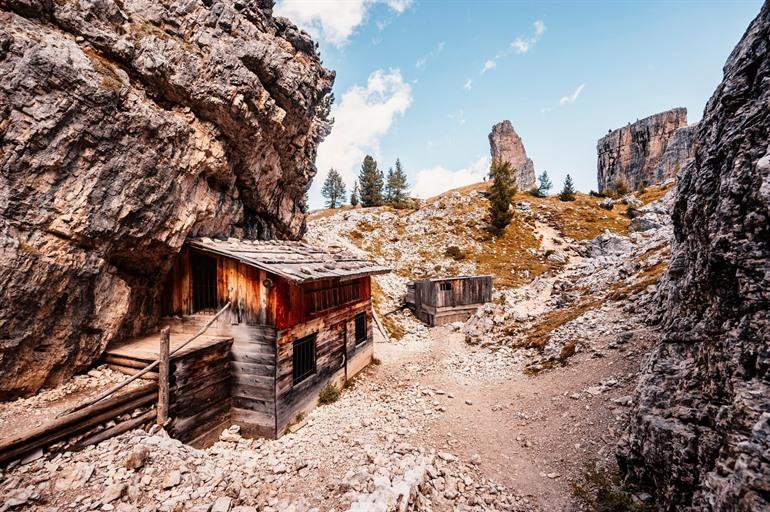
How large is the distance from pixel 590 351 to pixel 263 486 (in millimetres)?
14599

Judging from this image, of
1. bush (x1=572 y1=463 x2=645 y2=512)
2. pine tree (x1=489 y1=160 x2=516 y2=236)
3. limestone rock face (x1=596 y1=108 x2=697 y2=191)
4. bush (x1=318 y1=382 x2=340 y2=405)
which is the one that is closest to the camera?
bush (x1=572 y1=463 x2=645 y2=512)

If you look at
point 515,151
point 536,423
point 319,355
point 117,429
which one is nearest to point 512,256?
point 536,423

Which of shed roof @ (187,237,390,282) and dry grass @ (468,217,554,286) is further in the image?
dry grass @ (468,217,554,286)

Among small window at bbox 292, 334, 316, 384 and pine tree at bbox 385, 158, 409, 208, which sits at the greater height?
pine tree at bbox 385, 158, 409, 208

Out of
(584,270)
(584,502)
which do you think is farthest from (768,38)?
(584,270)

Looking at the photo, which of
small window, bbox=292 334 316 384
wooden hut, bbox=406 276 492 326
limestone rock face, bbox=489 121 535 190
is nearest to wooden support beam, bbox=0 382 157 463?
small window, bbox=292 334 316 384

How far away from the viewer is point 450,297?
2653cm

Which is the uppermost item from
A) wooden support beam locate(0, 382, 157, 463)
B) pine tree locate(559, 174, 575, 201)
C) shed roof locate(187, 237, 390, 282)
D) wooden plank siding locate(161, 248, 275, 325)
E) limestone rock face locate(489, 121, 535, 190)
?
limestone rock face locate(489, 121, 535, 190)

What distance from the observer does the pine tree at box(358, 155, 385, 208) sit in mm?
61250

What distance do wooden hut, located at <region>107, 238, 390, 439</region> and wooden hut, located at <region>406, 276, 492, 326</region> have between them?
46.7ft

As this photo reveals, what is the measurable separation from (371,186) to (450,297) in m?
40.1

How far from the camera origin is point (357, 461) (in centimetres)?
881

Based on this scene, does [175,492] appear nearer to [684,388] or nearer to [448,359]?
[684,388]

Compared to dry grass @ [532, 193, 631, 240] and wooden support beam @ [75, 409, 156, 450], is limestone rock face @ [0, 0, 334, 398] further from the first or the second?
dry grass @ [532, 193, 631, 240]
